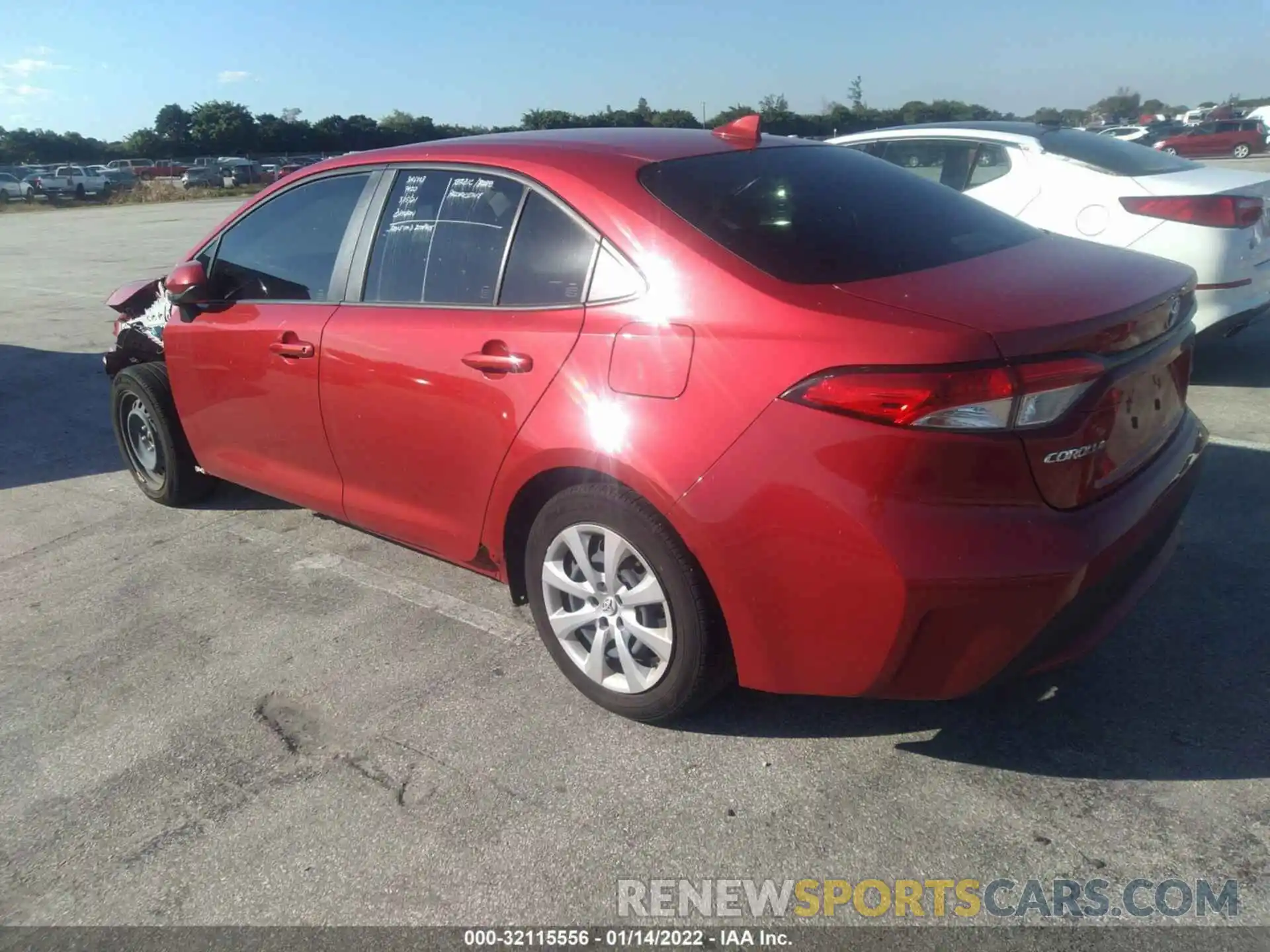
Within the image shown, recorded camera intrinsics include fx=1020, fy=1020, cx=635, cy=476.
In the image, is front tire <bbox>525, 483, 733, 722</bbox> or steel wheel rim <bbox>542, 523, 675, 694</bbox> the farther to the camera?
steel wheel rim <bbox>542, 523, 675, 694</bbox>

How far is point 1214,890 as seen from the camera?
227 centimetres

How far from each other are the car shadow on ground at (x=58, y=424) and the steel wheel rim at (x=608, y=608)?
8.36 feet

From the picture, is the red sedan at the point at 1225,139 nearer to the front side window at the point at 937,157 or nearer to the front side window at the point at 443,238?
the front side window at the point at 937,157

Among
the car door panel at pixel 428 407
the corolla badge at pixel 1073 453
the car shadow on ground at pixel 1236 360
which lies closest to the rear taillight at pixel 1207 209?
the car shadow on ground at pixel 1236 360

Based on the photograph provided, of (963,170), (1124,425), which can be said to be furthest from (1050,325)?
(963,170)

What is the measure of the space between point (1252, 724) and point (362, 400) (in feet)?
9.58

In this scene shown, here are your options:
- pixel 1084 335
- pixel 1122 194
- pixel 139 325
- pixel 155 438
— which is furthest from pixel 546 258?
pixel 1122 194

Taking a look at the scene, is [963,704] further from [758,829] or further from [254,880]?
[254,880]

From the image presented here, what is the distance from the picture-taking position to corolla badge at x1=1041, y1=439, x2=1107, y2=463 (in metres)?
2.37

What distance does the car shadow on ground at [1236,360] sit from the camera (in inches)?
247

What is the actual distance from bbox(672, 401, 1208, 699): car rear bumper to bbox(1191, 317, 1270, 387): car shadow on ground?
420 centimetres

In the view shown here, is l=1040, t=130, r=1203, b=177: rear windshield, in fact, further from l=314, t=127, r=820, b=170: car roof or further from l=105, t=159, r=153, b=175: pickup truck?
l=105, t=159, r=153, b=175: pickup truck

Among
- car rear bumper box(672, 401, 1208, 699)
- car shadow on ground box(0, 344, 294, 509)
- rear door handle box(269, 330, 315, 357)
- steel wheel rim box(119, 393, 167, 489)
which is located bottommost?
car shadow on ground box(0, 344, 294, 509)

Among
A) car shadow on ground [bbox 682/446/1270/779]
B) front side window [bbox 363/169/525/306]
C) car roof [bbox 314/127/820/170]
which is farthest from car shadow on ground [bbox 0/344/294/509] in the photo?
car shadow on ground [bbox 682/446/1270/779]
